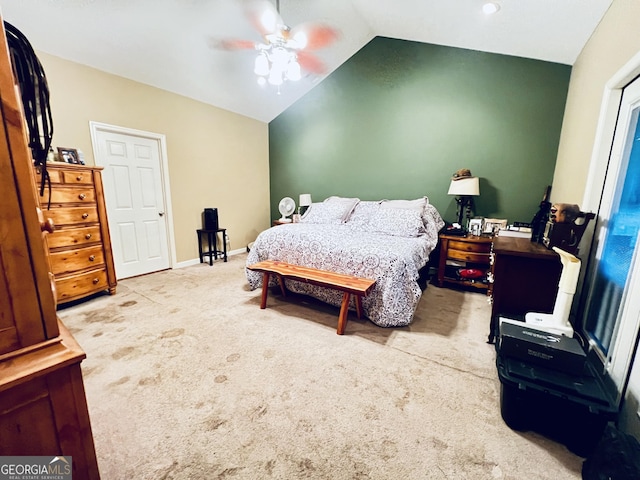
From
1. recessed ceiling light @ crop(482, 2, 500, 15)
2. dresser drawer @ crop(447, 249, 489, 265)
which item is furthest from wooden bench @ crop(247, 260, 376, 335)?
recessed ceiling light @ crop(482, 2, 500, 15)

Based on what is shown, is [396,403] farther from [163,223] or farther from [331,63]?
[331,63]

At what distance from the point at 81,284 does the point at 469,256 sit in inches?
164

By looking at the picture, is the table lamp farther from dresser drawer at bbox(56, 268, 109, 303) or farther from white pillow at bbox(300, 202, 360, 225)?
dresser drawer at bbox(56, 268, 109, 303)

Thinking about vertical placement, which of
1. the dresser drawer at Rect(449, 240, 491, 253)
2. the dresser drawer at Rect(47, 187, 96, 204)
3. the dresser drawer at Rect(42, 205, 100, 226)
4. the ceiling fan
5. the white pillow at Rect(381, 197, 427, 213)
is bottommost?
the dresser drawer at Rect(449, 240, 491, 253)

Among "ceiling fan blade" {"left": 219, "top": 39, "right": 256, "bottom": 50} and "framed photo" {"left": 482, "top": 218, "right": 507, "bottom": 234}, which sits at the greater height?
"ceiling fan blade" {"left": 219, "top": 39, "right": 256, "bottom": 50}

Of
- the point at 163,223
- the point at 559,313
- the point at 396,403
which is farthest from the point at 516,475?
the point at 163,223

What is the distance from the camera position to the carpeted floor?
1.19 meters

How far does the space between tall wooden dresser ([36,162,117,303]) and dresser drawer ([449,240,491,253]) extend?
12.8ft

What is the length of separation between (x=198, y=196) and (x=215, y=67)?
180cm

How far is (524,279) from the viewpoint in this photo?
1888 millimetres

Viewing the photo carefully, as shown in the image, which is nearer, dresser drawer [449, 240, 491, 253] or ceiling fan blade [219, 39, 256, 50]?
ceiling fan blade [219, 39, 256, 50]

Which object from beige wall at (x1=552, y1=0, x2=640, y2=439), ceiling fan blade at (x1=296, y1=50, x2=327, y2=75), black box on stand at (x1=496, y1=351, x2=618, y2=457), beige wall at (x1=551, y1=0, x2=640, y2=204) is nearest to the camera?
black box on stand at (x1=496, y1=351, x2=618, y2=457)

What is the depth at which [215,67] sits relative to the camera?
11.4 ft
